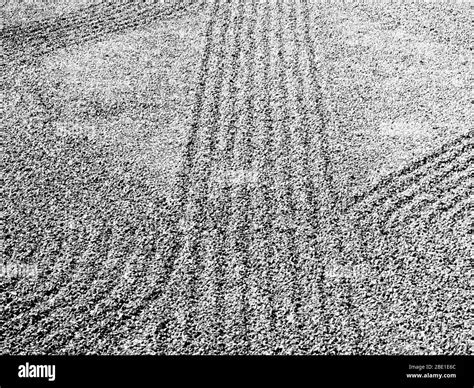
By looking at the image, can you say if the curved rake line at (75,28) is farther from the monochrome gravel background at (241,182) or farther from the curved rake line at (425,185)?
the curved rake line at (425,185)

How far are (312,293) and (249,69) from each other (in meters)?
2.53

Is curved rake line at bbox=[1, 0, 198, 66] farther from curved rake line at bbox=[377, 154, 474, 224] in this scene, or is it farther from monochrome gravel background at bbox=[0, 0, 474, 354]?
curved rake line at bbox=[377, 154, 474, 224]

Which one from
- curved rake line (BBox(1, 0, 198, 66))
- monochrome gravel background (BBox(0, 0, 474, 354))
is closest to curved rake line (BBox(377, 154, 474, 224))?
monochrome gravel background (BBox(0, 0, 474, 354))

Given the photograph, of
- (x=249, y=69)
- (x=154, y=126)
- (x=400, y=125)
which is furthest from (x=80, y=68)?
(x=400, y=125)

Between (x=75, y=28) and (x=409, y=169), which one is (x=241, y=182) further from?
(x=75, y=28)

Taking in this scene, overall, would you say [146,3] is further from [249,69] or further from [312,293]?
[312,293]

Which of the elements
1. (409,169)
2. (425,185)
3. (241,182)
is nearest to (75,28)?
(241,182)

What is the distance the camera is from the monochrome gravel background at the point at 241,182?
3104mm

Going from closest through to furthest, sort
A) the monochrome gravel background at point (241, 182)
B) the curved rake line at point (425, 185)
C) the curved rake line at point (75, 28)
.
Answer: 1. the monochrome gravel background at point (241, 182)
2. the curved rake line at point (425, 185)
3. the curved rake line at point (75, 28)

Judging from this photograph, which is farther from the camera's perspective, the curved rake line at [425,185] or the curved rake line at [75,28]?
the curved rake line at [75,28]

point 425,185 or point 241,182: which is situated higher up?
point 425,185

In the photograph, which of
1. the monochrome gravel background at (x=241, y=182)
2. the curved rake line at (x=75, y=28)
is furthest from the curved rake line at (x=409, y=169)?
the curved rake line at (x=75, y=28)

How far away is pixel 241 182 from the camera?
3.93 meters

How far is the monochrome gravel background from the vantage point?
10.2ft
